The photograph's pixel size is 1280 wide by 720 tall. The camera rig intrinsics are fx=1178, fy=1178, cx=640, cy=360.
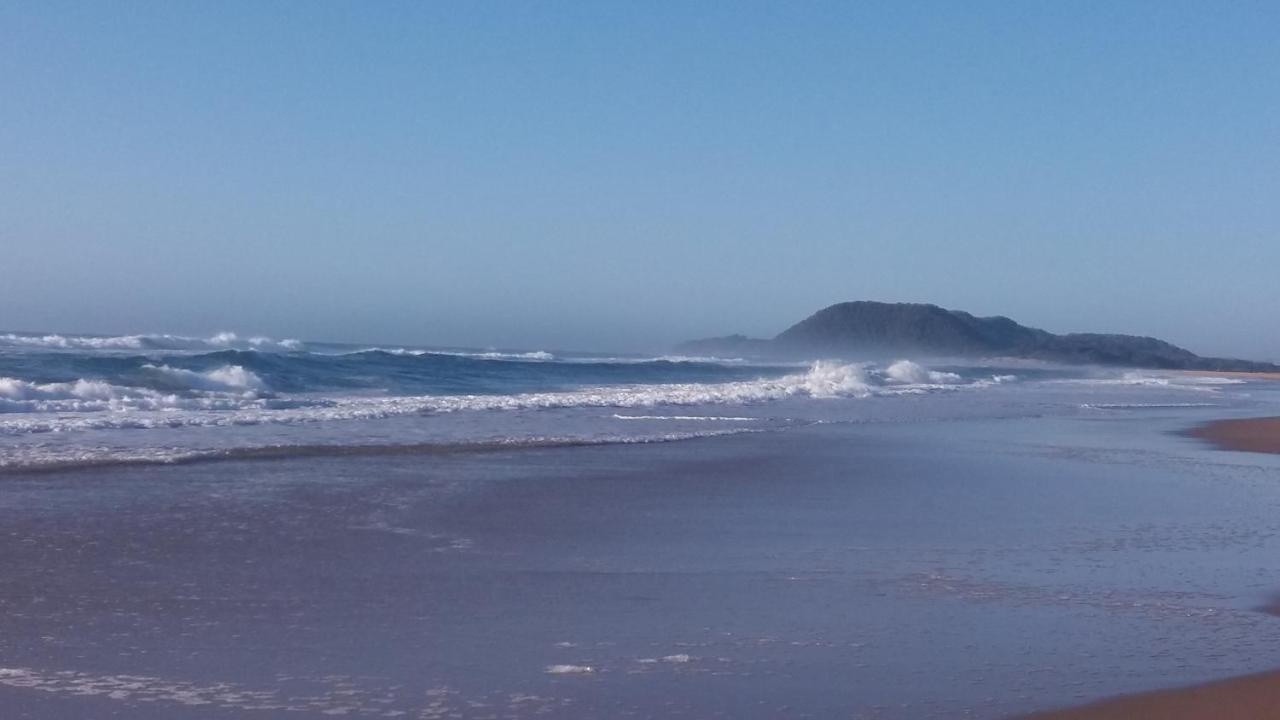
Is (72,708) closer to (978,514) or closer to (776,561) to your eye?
(776,561)

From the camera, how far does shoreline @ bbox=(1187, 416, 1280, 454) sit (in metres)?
18.5

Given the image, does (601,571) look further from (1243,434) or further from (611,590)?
(1243,434)

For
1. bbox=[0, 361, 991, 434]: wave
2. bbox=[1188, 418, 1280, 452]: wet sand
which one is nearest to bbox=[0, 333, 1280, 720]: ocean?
bbox=[0, 361, 991, 434]: wave

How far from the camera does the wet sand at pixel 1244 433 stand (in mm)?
18562

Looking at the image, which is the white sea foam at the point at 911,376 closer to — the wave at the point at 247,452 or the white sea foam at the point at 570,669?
the wave at the point at 247,452

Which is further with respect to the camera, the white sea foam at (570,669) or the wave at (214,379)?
the wave at (214,379)

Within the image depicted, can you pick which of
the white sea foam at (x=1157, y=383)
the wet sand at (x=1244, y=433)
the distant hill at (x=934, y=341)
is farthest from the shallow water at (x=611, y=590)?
the distant hill at (x=934, y=341)

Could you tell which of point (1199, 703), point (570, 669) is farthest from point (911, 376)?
point (570, 669)

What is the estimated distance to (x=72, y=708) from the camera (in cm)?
489

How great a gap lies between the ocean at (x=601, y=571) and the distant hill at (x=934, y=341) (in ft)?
261

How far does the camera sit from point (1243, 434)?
68.0 feet

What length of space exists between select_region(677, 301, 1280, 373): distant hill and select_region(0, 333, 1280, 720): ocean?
261ft

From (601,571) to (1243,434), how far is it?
16.9 meters

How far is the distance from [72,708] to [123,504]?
533 centimetres
